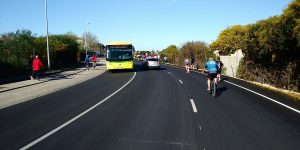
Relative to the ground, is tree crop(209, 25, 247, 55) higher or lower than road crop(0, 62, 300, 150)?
higher

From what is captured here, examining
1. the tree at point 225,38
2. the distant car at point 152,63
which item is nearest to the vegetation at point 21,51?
the distant car at point 152,63

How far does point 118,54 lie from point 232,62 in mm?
10763

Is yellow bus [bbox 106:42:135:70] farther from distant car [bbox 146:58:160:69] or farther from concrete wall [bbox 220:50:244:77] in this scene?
concrete wall [bbox 220:50:244:77]

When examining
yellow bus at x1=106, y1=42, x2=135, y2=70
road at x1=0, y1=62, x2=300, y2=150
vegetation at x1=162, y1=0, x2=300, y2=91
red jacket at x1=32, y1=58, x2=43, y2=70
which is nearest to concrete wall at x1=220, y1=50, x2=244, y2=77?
vegetation at x1=162, y1=0, x2=300, y2=91

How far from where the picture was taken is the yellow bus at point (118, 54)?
115ft

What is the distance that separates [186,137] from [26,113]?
6308mm

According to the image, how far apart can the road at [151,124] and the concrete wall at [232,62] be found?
17021 millimetres

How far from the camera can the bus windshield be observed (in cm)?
3519

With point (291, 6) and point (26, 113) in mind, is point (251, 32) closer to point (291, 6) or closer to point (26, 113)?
point (291, 6)

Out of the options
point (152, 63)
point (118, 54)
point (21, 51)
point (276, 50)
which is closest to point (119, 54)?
point (118, 54)

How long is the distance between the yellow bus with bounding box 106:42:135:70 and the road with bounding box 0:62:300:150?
2013 cm

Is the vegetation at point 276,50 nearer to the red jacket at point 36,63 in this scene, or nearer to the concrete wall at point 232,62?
the concrete wall at point 232,62

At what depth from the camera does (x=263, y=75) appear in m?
25.0

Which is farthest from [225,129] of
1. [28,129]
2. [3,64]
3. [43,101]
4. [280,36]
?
[3,64]
